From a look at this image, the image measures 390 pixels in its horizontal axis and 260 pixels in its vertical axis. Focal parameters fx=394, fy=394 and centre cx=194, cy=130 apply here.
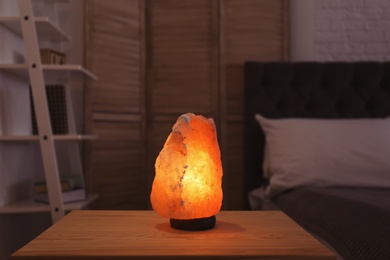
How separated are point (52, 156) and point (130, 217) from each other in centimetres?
90

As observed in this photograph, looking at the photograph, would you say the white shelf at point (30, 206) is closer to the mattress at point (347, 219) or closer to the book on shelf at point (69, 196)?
the book on shelf at point (69, 196)

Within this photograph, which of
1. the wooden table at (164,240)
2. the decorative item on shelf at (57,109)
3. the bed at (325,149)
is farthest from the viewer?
the decorative item on shelf at (57,109)

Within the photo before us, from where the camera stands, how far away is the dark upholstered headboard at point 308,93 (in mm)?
2477

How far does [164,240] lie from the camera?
0.93m

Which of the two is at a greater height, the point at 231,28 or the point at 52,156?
the point at 231,28

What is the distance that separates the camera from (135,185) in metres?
2.62

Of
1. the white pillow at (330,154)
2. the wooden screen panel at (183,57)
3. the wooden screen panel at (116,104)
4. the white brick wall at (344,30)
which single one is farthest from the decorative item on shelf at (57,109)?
the white brick wall at (344,30)

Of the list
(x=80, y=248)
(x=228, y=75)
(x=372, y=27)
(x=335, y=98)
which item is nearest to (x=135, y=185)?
(x=228, y=75)

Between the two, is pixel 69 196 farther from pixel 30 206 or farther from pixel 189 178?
pixel 189 178

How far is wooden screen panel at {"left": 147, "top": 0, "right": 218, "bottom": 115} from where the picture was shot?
8.73ft

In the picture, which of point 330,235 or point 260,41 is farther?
point 260,41

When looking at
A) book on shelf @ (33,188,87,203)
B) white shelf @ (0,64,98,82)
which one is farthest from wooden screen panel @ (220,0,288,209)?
book on shelf @ (33,188,87,203)

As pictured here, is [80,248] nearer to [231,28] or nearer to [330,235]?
[330,235]

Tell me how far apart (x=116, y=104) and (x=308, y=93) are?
4.06 ft
